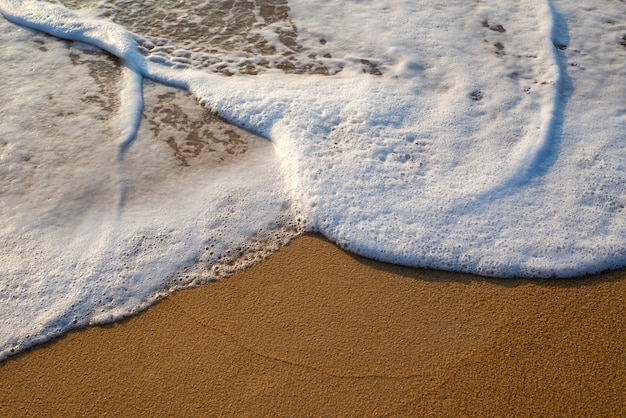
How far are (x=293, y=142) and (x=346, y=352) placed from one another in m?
1.37

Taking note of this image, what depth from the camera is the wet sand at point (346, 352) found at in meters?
2.11

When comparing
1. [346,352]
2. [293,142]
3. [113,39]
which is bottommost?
[346,352]

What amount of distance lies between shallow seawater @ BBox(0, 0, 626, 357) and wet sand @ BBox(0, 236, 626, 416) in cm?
14

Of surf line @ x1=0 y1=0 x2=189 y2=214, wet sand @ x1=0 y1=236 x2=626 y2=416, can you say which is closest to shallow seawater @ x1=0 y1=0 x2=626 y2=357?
surf line @ x1=0 y1=0 x2=189 y2=214

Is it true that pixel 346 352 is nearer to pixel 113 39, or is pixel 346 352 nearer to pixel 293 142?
pixel 293 142

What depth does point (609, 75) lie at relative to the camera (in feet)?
12.2

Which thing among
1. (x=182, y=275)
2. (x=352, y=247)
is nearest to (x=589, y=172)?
A: (x=352, y=247)

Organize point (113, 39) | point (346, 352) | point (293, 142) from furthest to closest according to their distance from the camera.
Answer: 1. point (113, 39)
2. point (293, 142)
3. point (346, 352)

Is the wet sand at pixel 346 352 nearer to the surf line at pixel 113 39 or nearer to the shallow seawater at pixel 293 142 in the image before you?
the shallow seawater at pixel 293 142

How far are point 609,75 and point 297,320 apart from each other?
2890mm

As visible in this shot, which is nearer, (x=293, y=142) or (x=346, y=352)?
(x=346, y=352)

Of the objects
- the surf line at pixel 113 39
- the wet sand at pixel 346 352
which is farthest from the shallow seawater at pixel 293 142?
the wet sand at pixel 346 352

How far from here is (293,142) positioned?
317 centimetres

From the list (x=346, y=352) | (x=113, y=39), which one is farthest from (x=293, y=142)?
(x=113, y=39)
